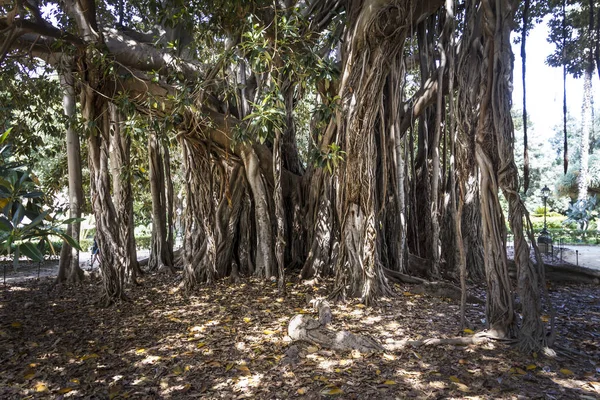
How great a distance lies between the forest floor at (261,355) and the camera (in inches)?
112

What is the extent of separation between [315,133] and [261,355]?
11.2 ft

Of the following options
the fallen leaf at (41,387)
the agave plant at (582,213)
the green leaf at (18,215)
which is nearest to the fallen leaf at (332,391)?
the fallen leaf at (41,387)

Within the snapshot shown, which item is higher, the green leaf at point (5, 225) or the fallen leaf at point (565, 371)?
the green leaf at point (5, 225)

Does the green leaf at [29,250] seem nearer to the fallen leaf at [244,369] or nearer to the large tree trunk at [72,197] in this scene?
the fallen leaf at [244,369]

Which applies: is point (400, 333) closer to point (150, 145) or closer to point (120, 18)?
point (150, 145)

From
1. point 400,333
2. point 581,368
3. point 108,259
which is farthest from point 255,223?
point 581,368

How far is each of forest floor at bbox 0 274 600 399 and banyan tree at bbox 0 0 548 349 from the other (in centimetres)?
38

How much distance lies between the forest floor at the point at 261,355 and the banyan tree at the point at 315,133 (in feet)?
1.23

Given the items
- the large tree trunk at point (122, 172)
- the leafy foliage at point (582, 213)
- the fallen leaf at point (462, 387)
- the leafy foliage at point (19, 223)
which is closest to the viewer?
the leafy foliage at point (19, 223)

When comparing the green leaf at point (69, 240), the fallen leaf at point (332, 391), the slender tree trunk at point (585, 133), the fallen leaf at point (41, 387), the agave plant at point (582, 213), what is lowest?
the fallen leaf at point (41, 387)

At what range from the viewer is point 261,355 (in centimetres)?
340

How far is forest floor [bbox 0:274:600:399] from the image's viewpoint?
2.83 metres

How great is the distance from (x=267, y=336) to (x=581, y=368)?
90.3 inches

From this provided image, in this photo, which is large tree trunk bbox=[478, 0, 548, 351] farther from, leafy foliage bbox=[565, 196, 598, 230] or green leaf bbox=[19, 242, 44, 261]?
leafy foliage bbox=[565, 196, 598, 230]
